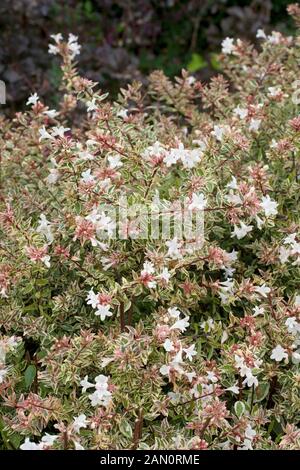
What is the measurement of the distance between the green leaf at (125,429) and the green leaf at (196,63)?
10.8ft

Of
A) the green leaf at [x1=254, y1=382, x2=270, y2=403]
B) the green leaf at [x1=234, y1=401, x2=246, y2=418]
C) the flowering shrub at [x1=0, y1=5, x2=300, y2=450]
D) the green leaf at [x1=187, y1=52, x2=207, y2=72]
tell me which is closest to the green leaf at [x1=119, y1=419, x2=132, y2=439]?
the flowering shrub at [x1=0, y1=5, x2=300, y2=450]

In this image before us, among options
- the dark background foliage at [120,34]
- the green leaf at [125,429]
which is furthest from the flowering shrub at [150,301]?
the dark background foliage at [120,34]

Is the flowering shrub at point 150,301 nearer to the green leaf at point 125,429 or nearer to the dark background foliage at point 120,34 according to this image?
the green leaf at point 125,429

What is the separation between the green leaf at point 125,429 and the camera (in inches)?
83.0

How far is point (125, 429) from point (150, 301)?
16.6 inches

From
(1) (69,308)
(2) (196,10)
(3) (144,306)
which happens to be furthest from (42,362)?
(2) (196,10)

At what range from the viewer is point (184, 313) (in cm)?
229

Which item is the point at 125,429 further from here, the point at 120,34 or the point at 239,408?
the point at 120,34

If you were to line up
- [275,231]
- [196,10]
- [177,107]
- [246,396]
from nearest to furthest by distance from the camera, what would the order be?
[246,396] < [275,231] < [177,107] < [196,10]

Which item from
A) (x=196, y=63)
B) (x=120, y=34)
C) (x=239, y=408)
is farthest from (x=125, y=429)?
(x=120, y=34)

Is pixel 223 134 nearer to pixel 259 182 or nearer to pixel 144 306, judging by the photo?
pixel 259 182

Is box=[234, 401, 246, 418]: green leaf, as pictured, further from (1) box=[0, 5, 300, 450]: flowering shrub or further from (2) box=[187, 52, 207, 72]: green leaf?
(2) box=[187, 52, 207, 72]: green leaf

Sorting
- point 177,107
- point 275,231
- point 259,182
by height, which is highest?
point 177,107

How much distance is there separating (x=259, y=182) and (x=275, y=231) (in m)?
0.22
